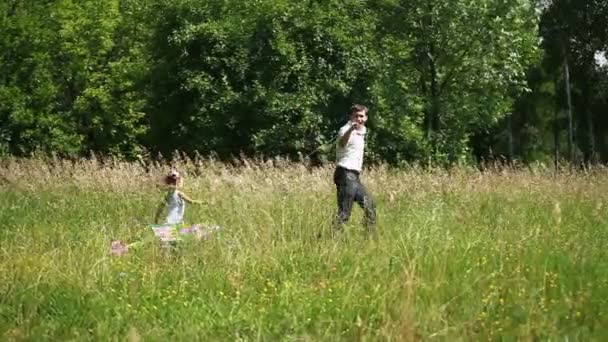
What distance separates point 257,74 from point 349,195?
12440mm

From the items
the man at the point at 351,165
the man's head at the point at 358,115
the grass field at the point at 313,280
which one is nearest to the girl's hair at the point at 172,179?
the grass field at the point at 313,280

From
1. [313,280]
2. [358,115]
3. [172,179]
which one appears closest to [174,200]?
[172,179]

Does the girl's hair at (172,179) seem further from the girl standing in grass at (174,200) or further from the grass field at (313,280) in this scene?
the grass field at (313,280)

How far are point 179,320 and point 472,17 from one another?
58.6 ft

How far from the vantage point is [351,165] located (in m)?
8.03

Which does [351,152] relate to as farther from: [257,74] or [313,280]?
[257,74]

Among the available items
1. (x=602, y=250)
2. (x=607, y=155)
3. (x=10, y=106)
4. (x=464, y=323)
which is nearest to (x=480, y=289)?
(x=464, y=323)

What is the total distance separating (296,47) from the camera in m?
19.8

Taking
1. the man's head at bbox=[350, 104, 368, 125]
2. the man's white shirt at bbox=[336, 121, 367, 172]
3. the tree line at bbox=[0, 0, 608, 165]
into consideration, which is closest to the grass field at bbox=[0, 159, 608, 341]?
the man's white shirt at bbox=[336, 121, 367, 172]

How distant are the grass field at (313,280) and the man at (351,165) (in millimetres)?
278

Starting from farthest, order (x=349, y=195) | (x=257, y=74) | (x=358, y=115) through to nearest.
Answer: (x=257, y=74), (x=358, y=115), (x=349, y=195)

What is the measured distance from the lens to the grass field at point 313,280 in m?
4.38

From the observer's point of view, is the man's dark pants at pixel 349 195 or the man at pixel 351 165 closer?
the man's dark pants at pixel 349 195

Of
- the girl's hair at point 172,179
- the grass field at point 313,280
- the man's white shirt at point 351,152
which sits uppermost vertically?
the man's white shirt at point 351,152
